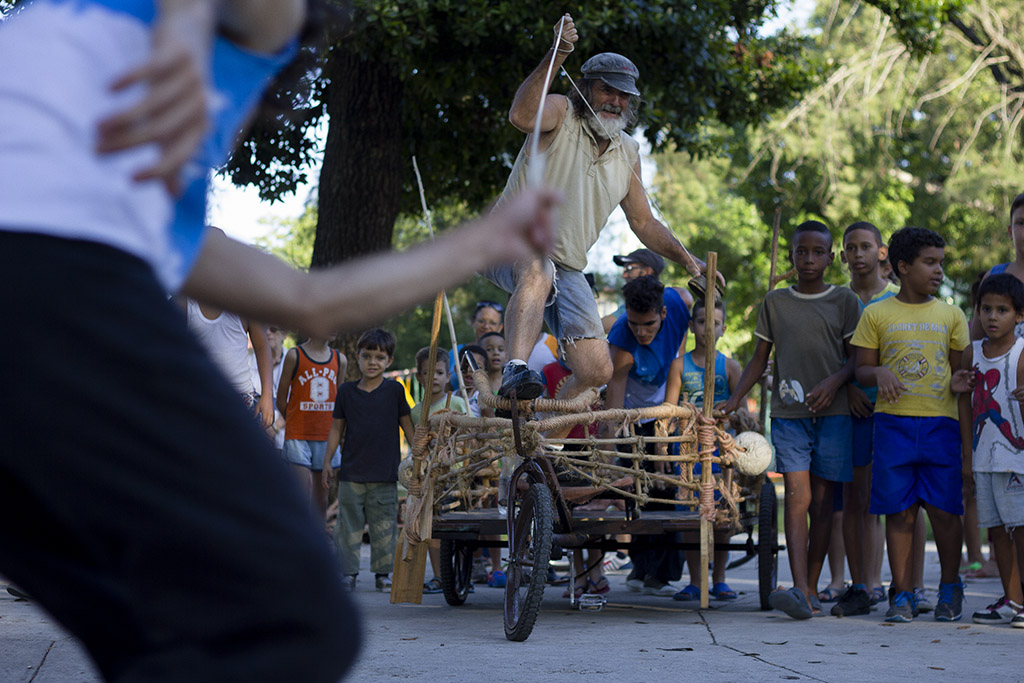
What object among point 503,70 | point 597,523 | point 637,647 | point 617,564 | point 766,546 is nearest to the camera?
point 637,647

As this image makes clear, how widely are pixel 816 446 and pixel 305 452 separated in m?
3.74

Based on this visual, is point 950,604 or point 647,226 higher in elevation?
point 647,226

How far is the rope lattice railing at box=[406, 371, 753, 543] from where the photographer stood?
19.0 ft

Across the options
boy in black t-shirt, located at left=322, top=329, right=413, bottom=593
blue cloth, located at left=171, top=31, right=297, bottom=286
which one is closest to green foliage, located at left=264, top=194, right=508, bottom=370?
boy in black t-shirt, located at left=322, top=329, right=413, bottom=593

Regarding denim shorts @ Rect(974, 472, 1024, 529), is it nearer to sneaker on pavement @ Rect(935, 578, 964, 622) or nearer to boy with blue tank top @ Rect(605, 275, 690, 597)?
sneaker on pavement @ Rect(935, 578, 964, 622)

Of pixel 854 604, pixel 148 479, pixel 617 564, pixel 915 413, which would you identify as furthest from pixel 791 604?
pixel 148 479

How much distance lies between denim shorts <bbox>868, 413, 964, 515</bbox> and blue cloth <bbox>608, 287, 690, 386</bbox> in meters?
1.28

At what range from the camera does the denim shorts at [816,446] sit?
6.85 m

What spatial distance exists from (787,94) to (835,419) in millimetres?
7182

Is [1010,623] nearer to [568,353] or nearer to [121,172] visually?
[568,353]

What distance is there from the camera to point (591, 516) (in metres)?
6.16

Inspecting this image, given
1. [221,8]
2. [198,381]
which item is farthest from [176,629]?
[221,8]

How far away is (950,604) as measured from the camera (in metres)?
6.29

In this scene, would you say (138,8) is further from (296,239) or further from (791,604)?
(296,239)
